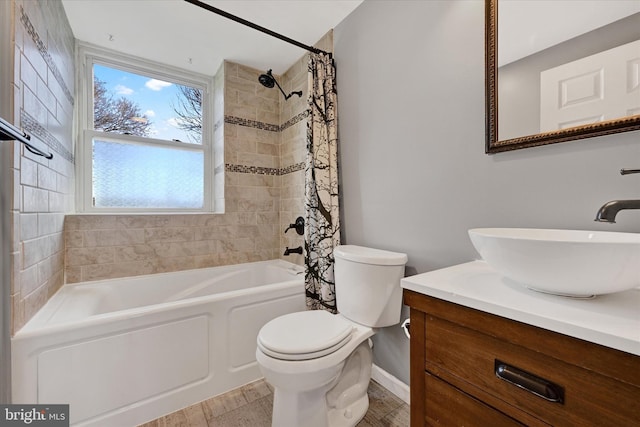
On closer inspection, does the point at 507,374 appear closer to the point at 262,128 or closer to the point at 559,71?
the point at 559,71

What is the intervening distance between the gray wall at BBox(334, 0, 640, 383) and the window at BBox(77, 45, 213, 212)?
1.52 m

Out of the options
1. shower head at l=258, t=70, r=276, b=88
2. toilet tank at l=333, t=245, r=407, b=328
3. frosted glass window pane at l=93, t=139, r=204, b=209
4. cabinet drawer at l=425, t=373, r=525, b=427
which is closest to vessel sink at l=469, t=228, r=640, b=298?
cabinet drawer at l=425, t=373, r=525, b=427

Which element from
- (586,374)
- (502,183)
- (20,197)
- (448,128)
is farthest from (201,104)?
(586,374)

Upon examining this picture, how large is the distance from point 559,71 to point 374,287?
1138mm

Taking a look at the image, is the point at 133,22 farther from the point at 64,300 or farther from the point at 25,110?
the point at 64,300

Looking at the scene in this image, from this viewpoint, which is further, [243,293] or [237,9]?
[237,9]

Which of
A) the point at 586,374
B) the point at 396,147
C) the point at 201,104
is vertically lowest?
the point at 586,374

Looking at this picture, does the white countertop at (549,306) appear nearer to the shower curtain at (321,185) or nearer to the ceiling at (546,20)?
the ceiling at (546,20)

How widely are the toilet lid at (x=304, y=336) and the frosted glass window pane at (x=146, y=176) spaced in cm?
173

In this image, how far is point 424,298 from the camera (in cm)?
79

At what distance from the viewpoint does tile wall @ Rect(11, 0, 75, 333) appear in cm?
113

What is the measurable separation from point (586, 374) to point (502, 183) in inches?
30.1

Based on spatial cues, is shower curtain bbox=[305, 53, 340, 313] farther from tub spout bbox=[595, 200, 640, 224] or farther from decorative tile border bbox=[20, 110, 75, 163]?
decorative tile border bbox=[20, 110, 75, 163]

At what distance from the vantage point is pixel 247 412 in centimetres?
144
